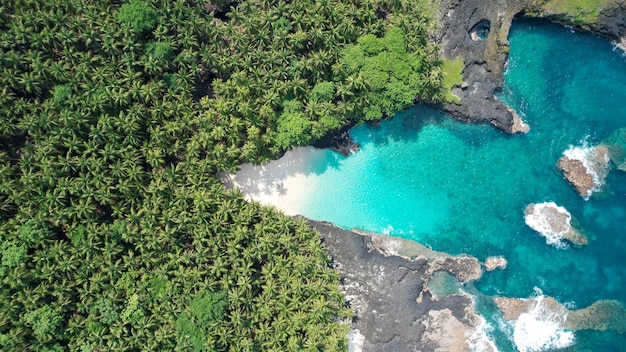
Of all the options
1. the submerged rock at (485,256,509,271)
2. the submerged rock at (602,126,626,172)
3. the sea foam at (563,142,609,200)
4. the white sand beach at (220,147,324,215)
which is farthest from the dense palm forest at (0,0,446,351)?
the submerged rock at (602,126,626,172)

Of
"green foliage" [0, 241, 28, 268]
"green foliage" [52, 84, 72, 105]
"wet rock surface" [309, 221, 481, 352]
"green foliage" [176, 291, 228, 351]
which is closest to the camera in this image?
→ "green foliage" [0, 241, 28, 268]

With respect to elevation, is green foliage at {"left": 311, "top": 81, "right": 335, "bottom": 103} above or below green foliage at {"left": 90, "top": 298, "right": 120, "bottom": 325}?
above

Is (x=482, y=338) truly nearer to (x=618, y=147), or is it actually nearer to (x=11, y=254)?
(x=618, y=147)

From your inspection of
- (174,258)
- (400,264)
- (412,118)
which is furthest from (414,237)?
(174,258)

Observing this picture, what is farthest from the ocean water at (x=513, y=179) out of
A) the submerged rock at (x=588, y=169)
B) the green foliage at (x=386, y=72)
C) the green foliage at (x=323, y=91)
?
the green foliage at (x=323, y=91)

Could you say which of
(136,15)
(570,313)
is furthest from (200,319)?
(570,313)

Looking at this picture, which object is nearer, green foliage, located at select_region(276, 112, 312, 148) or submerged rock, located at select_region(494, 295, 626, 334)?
green foliage, located at select_region(276, 112, 312, 148)

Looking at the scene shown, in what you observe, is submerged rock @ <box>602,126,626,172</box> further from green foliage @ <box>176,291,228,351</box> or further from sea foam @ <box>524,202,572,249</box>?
green foliage @ <box>176,291,228,351</box>
